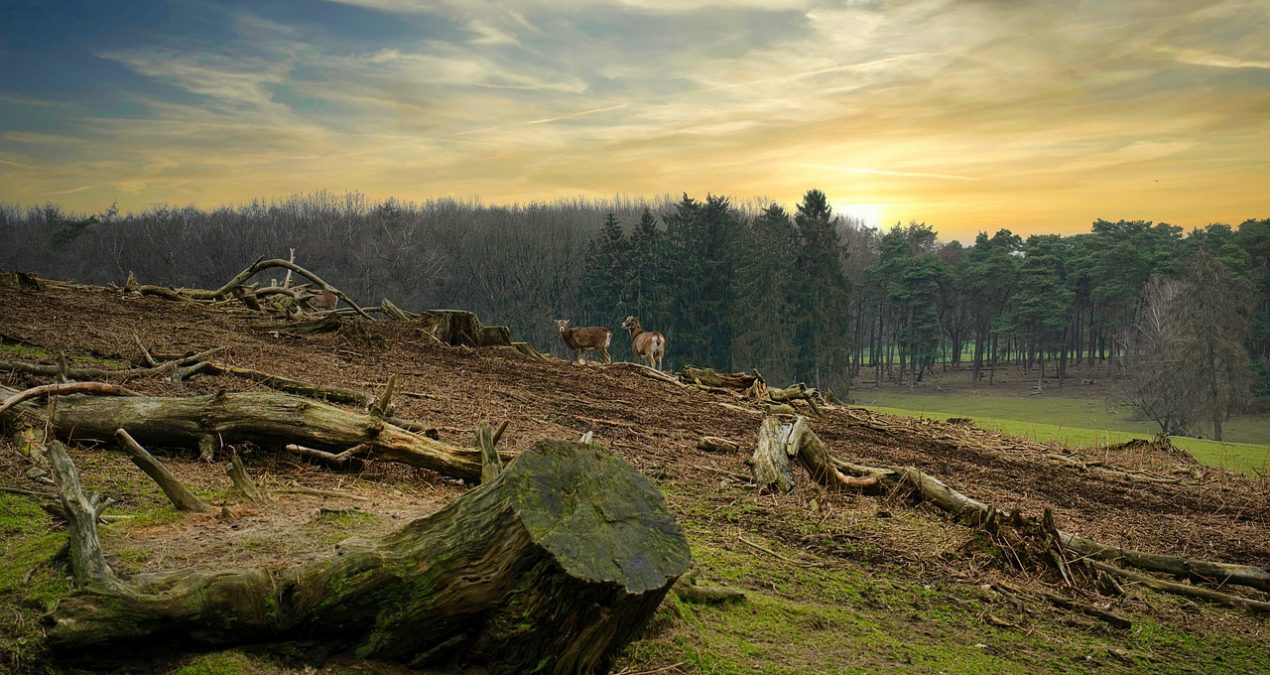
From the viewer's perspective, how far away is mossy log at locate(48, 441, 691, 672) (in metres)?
3.68

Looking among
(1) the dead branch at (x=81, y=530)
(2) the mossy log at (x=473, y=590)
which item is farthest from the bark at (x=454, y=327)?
(2) the mossy log at (x=473, y=590)

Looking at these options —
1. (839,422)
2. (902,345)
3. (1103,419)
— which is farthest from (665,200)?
(839,422)

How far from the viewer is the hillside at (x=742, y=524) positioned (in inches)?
199

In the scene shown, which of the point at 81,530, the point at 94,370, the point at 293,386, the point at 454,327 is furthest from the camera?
the point at 454,327

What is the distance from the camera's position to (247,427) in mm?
7543

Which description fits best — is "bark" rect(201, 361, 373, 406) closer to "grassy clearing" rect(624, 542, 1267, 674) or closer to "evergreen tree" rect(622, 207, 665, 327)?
"grassy clearing" rect(624, 542, 1267, 674)

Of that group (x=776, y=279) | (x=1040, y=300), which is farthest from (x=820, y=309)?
(x=1040, y=300)

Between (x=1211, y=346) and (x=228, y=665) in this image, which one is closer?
(x=228, y=665)

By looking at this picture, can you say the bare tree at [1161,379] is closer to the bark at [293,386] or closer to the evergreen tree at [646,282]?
the evergreen tree at [646,282]

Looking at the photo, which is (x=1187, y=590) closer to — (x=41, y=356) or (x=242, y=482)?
(x=242, y=482)

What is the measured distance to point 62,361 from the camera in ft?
25.6

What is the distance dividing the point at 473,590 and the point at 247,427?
4647 millimetres

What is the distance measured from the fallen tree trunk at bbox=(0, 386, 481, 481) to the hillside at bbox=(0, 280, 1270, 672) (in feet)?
0.62

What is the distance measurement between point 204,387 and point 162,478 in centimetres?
462
